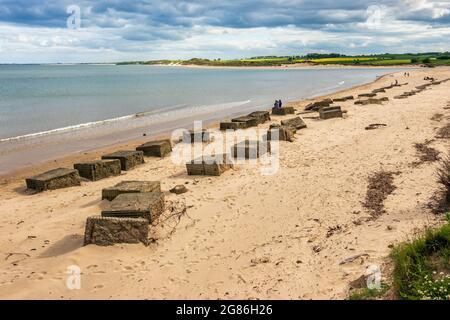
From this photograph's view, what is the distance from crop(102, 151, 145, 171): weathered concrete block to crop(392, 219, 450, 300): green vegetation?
8.44 metres

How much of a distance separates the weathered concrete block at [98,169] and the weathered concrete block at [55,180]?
369 millimetres

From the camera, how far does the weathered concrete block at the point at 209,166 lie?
10.3 meters

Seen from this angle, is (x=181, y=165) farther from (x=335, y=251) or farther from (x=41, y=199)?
(x=335, y=251)

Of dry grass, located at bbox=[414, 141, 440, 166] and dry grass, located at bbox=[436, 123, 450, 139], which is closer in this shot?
dry grass, located at bbox=[414, 141, 440, 166]

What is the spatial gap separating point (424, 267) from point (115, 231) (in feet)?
14.0

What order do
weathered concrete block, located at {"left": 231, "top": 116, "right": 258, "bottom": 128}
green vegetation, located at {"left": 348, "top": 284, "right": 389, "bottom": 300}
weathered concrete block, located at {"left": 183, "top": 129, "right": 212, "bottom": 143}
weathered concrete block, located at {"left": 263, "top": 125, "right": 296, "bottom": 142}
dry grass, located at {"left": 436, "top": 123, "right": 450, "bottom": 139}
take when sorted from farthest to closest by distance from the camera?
weathered concrete block, located at {"left": 231, "top": 116, "right": 258, "bottom": 128} < weathered concrete block, located at {"left": 183, "top": 129, "right": 212, "bottom": 143} < weathered concrete block, located at {"left": 263, "top": 125, "right": 296, "bottom": 142} < dry grass, located at {"left": 436, "top": 123, "right": 450, "bottom": 139} < green vegetation, located at {"left": 348, "top": 284, "right": 389, "bottom": 300}

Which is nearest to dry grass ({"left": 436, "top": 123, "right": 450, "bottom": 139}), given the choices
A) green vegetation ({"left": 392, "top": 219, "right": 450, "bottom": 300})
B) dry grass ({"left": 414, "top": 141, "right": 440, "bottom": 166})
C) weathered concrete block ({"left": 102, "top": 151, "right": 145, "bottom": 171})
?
dry grass ({"left": 414, "top": 141, "right": 440, "bottom": 166})

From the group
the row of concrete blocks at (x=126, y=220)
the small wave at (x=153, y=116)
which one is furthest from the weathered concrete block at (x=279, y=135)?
the small wave at (x=153, y=116)

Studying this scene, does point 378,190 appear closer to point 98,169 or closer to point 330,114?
point 98,169

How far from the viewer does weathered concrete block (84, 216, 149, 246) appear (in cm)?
673

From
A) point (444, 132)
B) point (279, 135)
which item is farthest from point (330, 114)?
point (444, 132)

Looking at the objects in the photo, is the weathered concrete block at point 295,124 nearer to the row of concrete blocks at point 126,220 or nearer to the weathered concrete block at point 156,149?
the weathered concrete block at point 156,149

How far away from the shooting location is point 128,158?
12.3 metres

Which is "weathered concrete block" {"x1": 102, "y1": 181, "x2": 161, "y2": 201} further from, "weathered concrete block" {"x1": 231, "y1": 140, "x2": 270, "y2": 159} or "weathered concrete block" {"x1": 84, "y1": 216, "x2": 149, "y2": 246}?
"weathered concrete block" {"x1": 231, "y1": 140, "x2": 270, "y2": 159}
